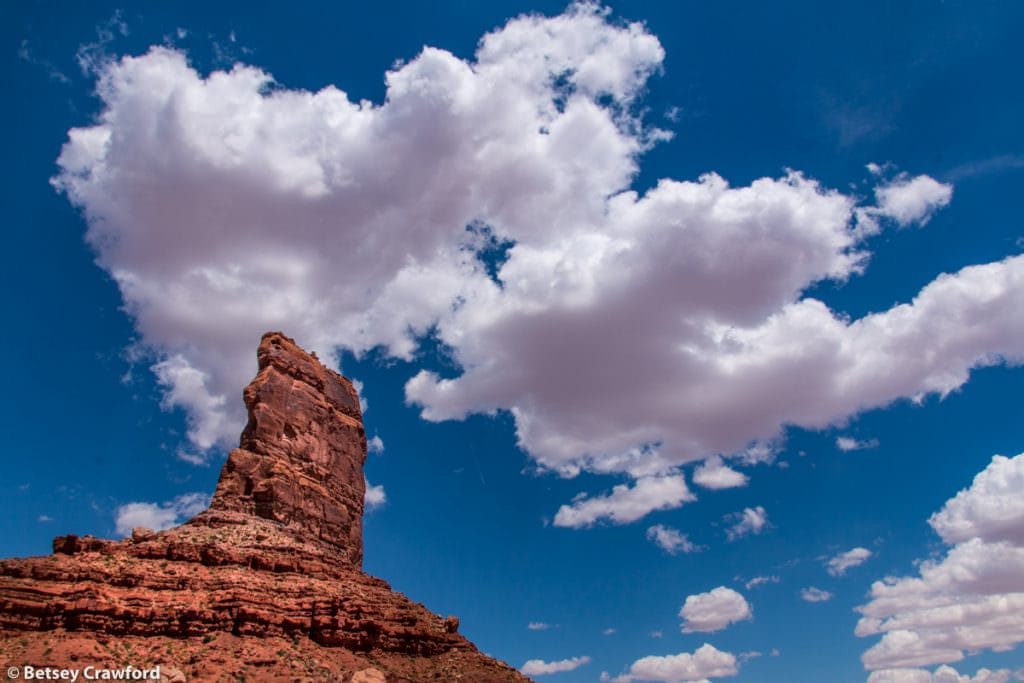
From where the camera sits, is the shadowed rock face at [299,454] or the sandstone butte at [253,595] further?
the shadowed rock face at [299,454]

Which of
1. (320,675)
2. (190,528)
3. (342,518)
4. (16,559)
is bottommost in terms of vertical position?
(320,675)

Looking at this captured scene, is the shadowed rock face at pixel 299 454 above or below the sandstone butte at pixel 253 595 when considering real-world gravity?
above

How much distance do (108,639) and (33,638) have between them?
212 inches

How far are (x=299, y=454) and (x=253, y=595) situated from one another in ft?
96.1

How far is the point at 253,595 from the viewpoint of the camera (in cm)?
7025

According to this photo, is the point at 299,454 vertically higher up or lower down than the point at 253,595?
A: higher up

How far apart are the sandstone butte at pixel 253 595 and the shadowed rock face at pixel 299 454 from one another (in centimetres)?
21

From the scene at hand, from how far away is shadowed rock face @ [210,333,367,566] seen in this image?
88625 millimetres

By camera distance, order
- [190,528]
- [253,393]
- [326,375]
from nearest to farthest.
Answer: [190,528], [253,393], [326,375]

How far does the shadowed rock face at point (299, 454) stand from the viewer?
291 ft

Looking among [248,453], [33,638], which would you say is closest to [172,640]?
A: [33,638]

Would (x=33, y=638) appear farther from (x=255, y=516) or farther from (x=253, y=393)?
(x=253, y=393)

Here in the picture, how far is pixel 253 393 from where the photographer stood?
96.1m

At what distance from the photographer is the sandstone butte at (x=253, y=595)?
61.7 m
